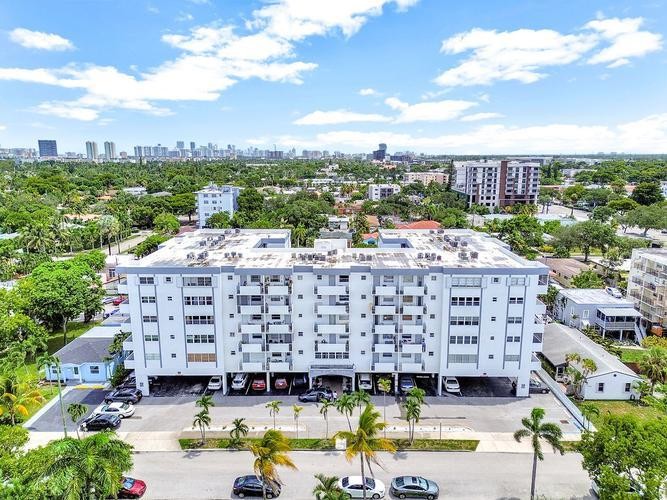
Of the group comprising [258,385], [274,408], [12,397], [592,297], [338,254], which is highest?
[338,254]

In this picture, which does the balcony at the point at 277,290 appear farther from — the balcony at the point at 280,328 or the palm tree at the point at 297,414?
the palm tree at the point at 297,414

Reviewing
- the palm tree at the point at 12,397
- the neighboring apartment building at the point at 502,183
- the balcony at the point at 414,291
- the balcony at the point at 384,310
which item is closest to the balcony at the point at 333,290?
the balcony at the point at 384,310

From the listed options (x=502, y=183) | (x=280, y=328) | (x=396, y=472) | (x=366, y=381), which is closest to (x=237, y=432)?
(x=280, y=328)

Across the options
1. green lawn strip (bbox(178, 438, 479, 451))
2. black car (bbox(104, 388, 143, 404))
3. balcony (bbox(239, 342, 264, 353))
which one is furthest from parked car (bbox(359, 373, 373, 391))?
black car (bbox(104, 388, 143, 404))

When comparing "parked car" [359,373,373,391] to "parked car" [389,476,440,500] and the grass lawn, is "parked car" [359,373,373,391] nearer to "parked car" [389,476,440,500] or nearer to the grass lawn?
"parked car" [389,476,440,500]

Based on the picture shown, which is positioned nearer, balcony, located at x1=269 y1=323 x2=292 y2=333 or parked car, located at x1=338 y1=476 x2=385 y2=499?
parked car, located at x1=338 y1=476 x2=385 y2=499

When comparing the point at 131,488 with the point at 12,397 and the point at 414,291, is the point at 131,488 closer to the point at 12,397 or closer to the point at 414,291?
the point at 12,397

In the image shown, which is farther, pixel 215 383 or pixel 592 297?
pixel 592 297
